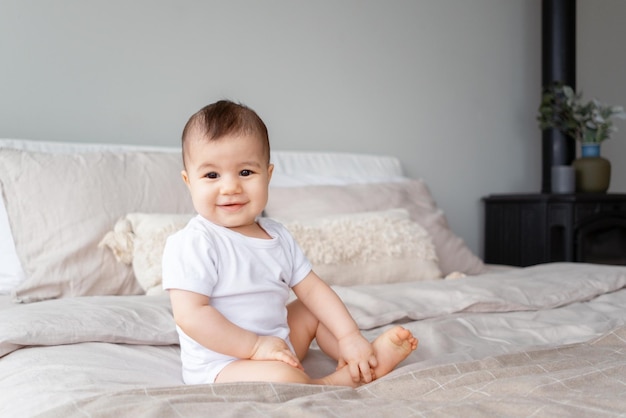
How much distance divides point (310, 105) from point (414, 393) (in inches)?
80.3

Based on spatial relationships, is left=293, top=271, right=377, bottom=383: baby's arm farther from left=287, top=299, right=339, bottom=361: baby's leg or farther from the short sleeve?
the short sleeve

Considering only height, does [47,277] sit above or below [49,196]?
below

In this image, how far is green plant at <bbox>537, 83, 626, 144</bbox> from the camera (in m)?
3.30

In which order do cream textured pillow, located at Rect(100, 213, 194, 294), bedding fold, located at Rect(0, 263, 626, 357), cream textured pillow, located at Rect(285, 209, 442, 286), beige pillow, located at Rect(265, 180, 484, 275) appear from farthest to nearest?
1. beige pillow, located at Rect(265, 180, 484, 275)
2. cream textured pillow, located at Rect(285, 209, 442, 286)
3. cream textured pillow, located at Rect(100, 213, 194, 294)
4. bedding fold, located at Rect(0, 263, 626, 357)

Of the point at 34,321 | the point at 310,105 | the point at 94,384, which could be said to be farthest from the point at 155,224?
the point at 310,105

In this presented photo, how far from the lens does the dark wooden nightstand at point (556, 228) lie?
3.08 m

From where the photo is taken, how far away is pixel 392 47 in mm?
3137

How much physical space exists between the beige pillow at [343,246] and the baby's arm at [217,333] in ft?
2.07

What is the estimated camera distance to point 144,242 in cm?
177

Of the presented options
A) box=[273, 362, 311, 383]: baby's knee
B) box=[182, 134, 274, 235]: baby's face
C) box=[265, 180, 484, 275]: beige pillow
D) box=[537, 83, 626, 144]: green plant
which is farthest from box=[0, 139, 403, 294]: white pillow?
box=[273, 362, 311, 383]: baby's knee

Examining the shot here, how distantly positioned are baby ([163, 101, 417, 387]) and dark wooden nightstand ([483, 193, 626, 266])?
2.15 metres

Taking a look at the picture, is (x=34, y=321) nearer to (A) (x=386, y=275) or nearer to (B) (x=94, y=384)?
(B) (x=94, y=384)

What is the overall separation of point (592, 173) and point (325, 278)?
6.45 ft

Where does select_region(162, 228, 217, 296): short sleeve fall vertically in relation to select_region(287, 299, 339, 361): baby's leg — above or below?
above
